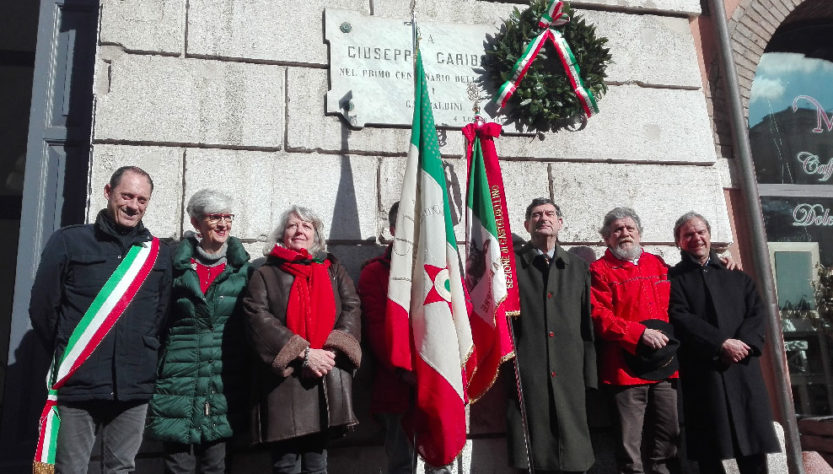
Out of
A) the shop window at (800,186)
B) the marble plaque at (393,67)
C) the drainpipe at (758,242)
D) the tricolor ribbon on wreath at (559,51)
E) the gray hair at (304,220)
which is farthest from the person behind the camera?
the shop window at (800,186)

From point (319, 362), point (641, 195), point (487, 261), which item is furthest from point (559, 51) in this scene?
point (319, 362)

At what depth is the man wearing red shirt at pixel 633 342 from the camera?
13.3 feet

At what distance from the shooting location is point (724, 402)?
13.3ft

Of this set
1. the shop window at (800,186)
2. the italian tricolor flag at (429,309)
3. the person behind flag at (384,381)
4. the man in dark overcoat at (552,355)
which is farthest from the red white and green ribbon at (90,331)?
the shop window at (800,186)

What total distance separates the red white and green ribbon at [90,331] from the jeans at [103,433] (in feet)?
0.18

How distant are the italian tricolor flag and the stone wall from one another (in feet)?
2.01

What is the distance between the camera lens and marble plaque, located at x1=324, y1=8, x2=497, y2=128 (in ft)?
16.2

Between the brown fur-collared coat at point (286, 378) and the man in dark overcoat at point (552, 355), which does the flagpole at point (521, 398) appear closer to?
the man in dark overcoat at point (552, 355)

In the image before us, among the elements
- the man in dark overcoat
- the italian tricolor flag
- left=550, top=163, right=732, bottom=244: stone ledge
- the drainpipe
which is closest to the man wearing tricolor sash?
the italian tricolor flag

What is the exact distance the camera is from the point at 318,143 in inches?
190

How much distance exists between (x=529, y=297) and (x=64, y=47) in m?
3.99

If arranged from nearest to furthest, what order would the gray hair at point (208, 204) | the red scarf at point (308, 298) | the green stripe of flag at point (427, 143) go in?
1. the red scarf at point (308, 298)
2. the gray hair at point (208, 204)
3. the green stripe of flag at point (427, 143)

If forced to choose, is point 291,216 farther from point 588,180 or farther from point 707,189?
point 707,189

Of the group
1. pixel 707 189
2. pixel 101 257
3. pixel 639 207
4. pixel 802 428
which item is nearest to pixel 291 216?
pixel 101 257
